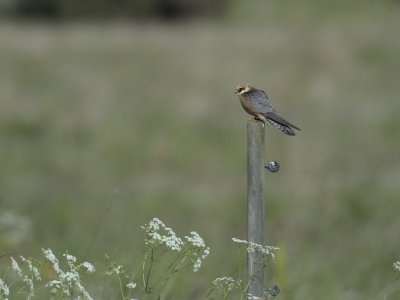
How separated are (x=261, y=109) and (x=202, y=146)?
35.5 feet

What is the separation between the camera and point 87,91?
17.6 meters

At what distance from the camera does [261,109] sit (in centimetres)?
434

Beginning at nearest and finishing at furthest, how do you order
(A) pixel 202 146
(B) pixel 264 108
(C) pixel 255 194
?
(C) pixel 255 194 → (B) pixel 264 108 → (A) pixel 202 146

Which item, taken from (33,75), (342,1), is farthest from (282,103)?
(342,1)

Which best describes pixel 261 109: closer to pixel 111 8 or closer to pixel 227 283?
pixel 227 283

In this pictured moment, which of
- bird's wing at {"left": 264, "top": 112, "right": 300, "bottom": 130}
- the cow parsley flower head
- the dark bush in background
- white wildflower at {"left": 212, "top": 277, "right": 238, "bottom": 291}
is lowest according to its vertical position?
white wildflower at {"left": 212, "top": 277, "right": 238, "bottom": 291}

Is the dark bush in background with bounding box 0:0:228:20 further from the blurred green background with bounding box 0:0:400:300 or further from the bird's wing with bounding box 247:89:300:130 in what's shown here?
the bird's wing with bounding box 247:89:300:130

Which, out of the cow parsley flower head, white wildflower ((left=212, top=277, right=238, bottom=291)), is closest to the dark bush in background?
white wildflower ((left=212, top=277, right=238, bottom=291))

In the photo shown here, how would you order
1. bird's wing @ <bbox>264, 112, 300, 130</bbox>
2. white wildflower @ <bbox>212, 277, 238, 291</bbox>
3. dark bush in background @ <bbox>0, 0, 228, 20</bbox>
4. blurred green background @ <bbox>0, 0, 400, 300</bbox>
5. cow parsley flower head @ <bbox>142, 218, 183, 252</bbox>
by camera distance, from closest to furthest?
cow parsley flower head @ <bbox>142, 218, 183, 252</bbox>, white wildflower @ <bbox>212, 277, 238, 291</bbox>, bird's wing @ <bbox>264, 112, 300, 130</bbox>, blurred green background @ <bbox>0, 0, 400, 300</bbox>, dark bush in background @ <bbox>0, 0, 228, 20</bbox>

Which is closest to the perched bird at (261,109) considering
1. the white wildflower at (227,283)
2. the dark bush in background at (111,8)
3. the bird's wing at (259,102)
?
the bird's wing at (259,102)

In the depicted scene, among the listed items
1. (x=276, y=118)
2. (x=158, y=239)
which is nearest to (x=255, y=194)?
(x=276, y=118)

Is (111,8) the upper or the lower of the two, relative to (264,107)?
upper

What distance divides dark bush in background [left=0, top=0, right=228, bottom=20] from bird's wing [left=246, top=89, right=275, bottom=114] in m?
25.6

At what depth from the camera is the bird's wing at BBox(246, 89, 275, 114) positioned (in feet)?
14.2
